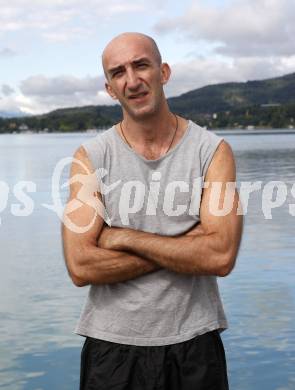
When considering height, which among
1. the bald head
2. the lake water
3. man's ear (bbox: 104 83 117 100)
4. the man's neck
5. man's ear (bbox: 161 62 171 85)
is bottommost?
the lake water

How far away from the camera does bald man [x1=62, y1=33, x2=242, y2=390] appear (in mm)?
2447

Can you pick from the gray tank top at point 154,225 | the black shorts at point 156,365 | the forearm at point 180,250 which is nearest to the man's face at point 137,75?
the gray tank top at point 154,225

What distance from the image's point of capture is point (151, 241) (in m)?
2.46

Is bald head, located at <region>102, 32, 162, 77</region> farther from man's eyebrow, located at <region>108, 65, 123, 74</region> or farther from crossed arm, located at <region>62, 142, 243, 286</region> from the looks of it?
crossed arm, located at <region>62, 142, 243, 286</region>

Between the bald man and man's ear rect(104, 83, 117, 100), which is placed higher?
man's ear rect(104, 83, 117, 100)

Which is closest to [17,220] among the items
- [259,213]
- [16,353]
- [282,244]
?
[259,213]

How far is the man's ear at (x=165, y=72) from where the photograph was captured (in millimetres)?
2598

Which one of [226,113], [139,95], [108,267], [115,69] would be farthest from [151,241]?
[226,113]

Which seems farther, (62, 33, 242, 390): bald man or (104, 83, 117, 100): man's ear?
(104, 83, 117, 100): man's ear

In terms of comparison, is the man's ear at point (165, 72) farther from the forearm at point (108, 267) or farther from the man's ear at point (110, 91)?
the forearm at point (108, 267)

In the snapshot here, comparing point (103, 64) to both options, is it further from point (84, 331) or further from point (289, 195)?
point (289, 195)

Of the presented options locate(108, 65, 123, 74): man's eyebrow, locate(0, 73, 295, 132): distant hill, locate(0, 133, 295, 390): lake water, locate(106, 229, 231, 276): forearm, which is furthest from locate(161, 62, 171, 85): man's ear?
locate(0, 73, 295, 132): distant hill

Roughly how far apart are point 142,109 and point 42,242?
10441 mm

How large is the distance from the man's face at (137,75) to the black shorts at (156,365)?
74 centimetres
